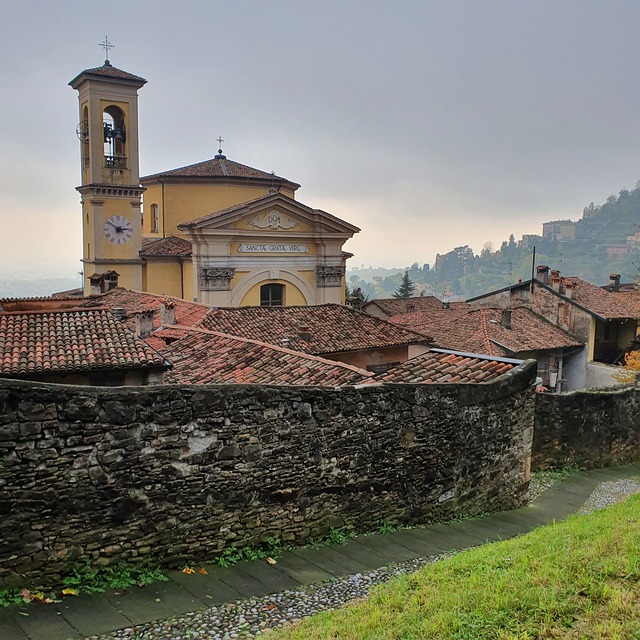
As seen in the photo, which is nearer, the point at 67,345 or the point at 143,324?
the point at 67,345

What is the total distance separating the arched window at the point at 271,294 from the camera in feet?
104

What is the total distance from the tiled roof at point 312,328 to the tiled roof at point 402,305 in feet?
71.3

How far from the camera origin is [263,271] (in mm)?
31328

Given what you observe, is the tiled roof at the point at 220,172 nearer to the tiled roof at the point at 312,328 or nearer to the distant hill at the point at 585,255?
the tiled roof at the point at 312,328

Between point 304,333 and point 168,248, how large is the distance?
16554 millimetres

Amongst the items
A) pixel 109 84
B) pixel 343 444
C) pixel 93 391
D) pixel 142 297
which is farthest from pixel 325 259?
pixel 93 391

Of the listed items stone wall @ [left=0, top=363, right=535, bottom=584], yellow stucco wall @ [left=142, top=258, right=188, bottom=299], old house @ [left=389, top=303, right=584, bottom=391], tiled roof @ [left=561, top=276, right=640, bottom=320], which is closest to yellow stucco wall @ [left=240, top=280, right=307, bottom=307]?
yellow stucco wall @ [left=142, top=258, right=188, bottom=299]

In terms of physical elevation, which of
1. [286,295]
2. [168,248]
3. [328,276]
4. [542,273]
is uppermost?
[168,248]

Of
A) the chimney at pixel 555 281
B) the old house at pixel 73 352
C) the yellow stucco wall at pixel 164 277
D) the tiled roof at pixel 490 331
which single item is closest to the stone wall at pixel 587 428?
the old house at pixel 73 352

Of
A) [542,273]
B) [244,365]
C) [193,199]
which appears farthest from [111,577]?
[542,273]

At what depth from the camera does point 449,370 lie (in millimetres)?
11344

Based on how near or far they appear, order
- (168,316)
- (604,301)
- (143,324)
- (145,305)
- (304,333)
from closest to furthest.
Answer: (143,324)
(304,333)
(168,316)
(145,305)
(604,301)

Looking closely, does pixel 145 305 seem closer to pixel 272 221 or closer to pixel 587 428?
pixel 272 221

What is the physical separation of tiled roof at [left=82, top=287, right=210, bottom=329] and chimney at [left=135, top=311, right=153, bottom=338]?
338 mm
